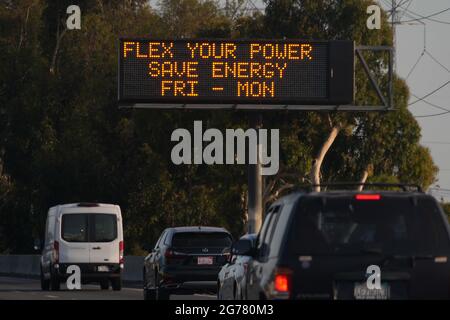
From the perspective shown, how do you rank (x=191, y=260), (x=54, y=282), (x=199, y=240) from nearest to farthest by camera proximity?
(x=191, y=260) → (x=199, y=240) → (x=54, y=282)

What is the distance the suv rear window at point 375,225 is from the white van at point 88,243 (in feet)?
78.6

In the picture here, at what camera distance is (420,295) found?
50.3ft

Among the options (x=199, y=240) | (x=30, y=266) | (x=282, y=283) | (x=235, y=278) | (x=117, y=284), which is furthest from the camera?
(x=30, y=266)

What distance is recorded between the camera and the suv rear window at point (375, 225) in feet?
50.4

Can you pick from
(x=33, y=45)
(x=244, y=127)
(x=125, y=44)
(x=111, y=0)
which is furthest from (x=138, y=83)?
(x=111, y=0)

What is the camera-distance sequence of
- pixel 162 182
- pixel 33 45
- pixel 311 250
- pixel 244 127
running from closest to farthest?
1. pixel 311 250
2. pixel 244 127
3. pixel 162 182
4. pixel 33 45

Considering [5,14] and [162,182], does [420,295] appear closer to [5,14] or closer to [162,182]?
[162,182]

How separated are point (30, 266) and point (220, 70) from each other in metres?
20.2

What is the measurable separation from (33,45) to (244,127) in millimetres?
21014

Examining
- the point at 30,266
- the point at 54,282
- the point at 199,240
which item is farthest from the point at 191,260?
the point at 30,266

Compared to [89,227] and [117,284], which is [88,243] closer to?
[89,227]

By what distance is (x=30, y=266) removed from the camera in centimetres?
5650

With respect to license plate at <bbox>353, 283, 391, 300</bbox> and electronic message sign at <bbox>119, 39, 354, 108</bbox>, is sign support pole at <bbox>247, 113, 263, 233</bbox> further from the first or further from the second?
license plate at <bbox>353, 283, 391, 300</bbox>
